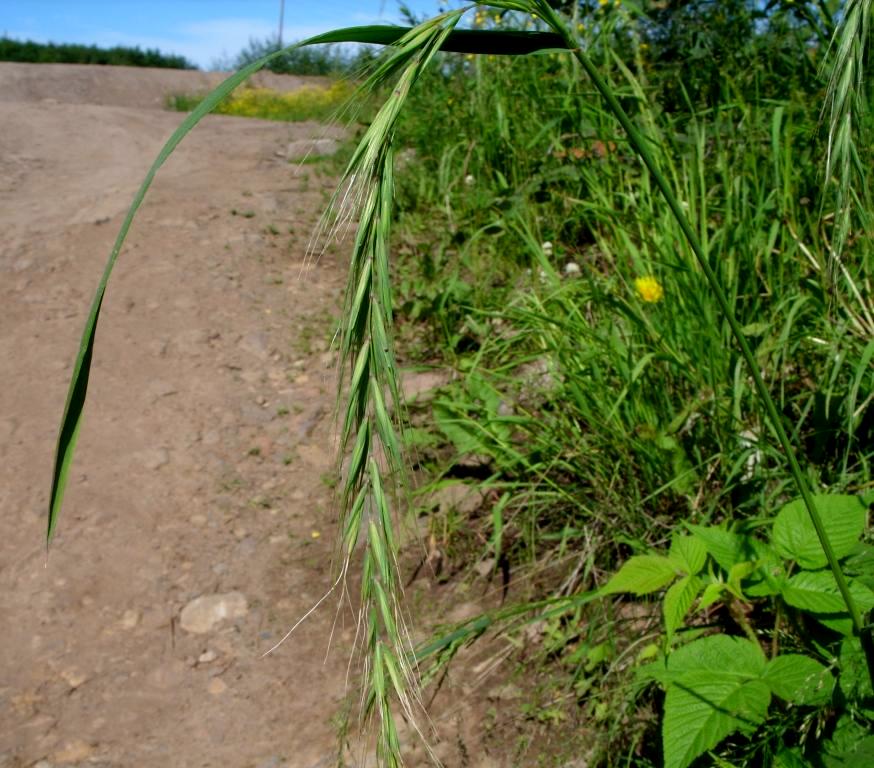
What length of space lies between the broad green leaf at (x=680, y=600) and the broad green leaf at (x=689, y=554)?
1.0 inches

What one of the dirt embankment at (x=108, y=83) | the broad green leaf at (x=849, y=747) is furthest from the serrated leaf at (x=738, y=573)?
the dirt embankment at (x=108, y=83)

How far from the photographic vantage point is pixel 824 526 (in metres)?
1.51

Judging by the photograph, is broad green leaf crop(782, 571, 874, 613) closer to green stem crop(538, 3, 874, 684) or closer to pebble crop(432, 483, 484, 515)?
green stem crop(538, 3, 874, 684)

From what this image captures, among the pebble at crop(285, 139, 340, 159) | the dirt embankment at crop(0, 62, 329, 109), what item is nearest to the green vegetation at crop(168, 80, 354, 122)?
the dirt embankment at crop(0, 62, 329, 109)

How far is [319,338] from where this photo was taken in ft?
12.1

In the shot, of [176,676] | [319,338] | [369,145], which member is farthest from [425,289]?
[369,145]

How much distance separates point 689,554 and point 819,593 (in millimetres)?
218

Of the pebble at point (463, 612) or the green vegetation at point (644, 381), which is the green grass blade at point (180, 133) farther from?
the pebble at point (463, 612)

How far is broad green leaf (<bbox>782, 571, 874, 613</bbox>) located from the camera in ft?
4.59

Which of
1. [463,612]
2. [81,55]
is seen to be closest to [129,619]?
[463,612]

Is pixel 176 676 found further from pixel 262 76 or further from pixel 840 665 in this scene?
pixel 262 76

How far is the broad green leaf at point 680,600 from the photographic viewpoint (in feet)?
4.85

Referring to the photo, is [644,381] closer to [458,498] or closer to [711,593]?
[458,498]

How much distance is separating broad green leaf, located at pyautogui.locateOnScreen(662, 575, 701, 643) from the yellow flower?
102cm
